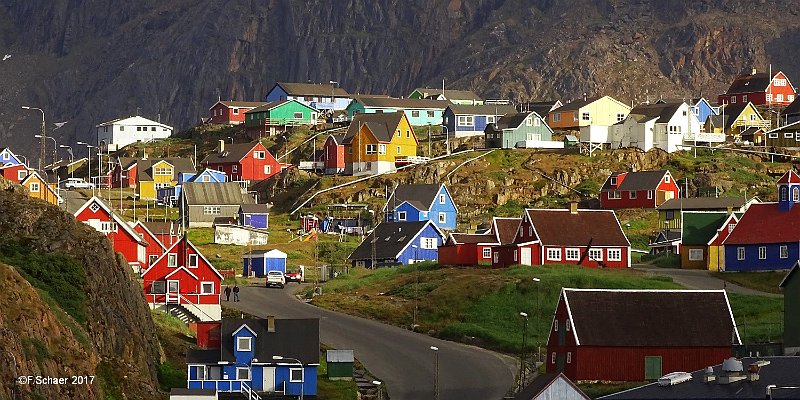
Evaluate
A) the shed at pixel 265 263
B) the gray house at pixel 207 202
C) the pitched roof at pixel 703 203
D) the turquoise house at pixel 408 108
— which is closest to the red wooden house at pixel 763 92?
the turquoise house at pixel 408 108

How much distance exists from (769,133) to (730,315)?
80.3 metres

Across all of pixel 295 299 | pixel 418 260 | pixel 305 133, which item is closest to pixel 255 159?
pixel 305 133

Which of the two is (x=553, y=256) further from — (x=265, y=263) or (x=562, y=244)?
(x=265, y=263)

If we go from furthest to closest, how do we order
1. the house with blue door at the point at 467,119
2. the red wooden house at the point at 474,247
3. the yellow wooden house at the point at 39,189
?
the house with blue door at the point at 467,119, the red wooden house at the point at 474,247, the yellow wooden house at the point at 39,189

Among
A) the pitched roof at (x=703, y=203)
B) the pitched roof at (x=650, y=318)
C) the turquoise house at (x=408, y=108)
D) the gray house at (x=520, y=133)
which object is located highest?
the turquoise house at (x=408, y=108)

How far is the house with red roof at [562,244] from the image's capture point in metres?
110

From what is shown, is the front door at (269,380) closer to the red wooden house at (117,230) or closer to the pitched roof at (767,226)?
the red wooden house at (117,230)

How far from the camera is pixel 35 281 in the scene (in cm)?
7131

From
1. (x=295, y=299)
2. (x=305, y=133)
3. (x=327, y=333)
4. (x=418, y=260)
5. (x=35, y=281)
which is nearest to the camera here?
(x=35, y=281)

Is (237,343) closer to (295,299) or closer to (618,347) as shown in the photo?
(618,347)

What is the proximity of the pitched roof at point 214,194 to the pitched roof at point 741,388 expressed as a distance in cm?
8795

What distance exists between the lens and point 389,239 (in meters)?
124

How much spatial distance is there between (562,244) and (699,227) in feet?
27.2

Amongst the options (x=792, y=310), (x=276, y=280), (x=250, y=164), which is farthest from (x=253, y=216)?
(x=792, y=310)
